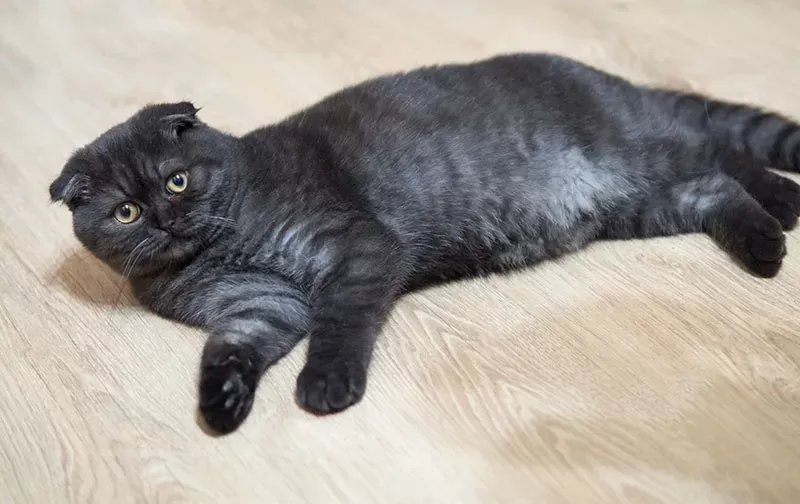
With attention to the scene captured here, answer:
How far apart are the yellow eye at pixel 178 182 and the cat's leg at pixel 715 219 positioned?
0.88 metres

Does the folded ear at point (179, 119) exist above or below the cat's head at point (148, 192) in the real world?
above

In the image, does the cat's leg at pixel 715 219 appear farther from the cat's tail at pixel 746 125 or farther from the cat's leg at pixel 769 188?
the cat's tail at pixel 746 125

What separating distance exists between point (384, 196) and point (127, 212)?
48 cm

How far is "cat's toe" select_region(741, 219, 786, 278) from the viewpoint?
4.63ft

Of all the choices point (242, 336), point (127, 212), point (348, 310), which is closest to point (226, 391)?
point (242, 336)

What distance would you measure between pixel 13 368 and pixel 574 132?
1218 mm

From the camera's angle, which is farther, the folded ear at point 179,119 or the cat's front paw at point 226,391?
the folded ear at point 179,119

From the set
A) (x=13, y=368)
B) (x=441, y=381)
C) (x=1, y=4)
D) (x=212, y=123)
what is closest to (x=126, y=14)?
(x=1, y=4)

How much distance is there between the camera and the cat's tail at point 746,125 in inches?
64.2

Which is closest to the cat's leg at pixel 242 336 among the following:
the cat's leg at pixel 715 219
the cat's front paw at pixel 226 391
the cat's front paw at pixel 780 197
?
the cat's front paw at pixel 226 391

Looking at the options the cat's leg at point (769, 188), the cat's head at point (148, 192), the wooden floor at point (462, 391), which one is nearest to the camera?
the wooden floor at point (462, 391)

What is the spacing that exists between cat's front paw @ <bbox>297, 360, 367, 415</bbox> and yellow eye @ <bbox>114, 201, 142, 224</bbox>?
42cm

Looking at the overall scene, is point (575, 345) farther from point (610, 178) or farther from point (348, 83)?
point (348, 83)

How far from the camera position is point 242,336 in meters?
1.33
